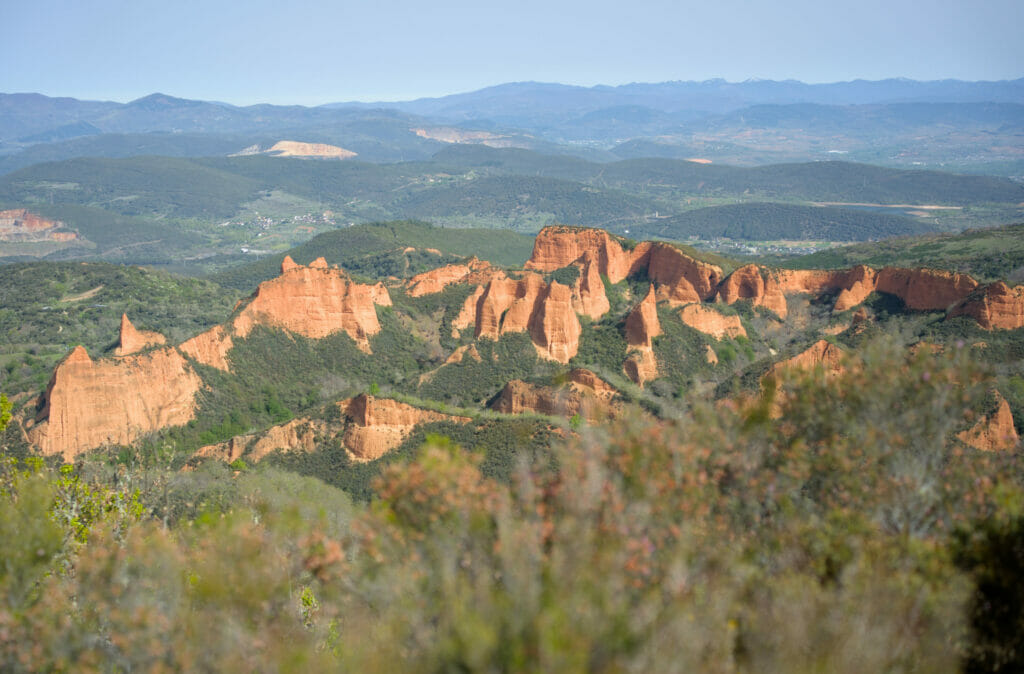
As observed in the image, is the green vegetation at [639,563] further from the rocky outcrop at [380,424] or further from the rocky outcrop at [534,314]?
the rocky outcrop at [534,314]

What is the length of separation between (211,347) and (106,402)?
9795 millimetres

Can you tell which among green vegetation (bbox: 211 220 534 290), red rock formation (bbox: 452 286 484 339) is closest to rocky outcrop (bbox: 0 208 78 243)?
green vegetation (bbox: 211 220 534 290)

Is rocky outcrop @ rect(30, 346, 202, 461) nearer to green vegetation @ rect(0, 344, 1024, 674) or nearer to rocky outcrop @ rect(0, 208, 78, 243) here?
green vegetation @ rect(0, 344, 1024, 674)

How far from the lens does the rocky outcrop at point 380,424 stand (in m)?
39.1

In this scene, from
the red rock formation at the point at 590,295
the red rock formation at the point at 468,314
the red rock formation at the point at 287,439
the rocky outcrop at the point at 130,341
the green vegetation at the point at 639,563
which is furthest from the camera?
the red rock formation at the point at 468,314

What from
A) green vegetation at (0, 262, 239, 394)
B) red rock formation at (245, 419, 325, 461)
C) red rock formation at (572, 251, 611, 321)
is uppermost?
red rock formation at (572, 251, 611, 321)

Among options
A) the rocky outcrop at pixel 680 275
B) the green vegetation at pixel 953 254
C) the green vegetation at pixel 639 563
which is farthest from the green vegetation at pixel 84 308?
the green vegetation at pixel 953 254

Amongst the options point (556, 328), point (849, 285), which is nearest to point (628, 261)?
point (849, 285)

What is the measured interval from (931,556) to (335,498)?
27.8m

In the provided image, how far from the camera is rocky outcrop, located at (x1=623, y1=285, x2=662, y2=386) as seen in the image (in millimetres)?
51106

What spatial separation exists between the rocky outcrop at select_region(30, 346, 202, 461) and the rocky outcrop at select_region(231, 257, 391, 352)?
9.15 m

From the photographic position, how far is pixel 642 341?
52.5 meters

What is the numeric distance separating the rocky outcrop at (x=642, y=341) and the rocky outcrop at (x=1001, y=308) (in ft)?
67.3

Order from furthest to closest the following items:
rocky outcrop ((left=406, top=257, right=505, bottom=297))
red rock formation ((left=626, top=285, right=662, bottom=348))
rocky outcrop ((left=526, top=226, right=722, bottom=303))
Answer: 1. rocky outcrop ((left=406, top=257, right=505, bottom=297))
2. rocky outcrop ((left=526, top=226, right=722, bottom=303))
3. red rock formation ((left=626, top=285, right=662, bottom=348))
